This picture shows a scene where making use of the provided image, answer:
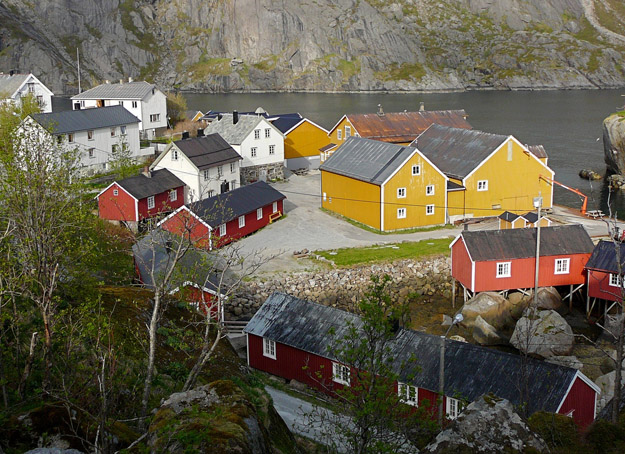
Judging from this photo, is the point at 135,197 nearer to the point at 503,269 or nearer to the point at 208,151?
the point at 208,151

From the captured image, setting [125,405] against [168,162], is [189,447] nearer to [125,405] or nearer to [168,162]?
[125,405]

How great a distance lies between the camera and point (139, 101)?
68125 millimetres

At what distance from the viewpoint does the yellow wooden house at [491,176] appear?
44.2 m

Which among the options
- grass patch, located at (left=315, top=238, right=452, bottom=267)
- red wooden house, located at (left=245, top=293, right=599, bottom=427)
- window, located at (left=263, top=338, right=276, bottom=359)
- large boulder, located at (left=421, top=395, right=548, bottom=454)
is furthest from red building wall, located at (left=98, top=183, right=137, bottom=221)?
large boulder, located at (left=421, top=395, right=548, bottom=454)

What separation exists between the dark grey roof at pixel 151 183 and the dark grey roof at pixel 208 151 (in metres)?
1.84

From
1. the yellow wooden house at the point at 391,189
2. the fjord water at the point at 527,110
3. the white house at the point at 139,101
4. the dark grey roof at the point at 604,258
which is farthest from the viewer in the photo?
the fjord water at the point at 527,110

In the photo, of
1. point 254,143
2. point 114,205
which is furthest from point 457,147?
point 114,205

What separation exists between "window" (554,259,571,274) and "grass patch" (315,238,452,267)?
19.3 ft

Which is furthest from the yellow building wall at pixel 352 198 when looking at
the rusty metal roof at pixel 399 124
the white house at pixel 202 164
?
the rusty metal roof at pixel 399 124

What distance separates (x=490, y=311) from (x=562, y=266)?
467cm

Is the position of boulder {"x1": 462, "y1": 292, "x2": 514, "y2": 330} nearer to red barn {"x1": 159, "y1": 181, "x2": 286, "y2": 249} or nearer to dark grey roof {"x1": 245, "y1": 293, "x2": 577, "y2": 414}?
dark grey roof {"x1": 245, "y1": 293, "x2": 577, "y2": 414}

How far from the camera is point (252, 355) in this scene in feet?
88.6

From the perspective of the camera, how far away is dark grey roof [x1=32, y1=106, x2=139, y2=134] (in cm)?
5118

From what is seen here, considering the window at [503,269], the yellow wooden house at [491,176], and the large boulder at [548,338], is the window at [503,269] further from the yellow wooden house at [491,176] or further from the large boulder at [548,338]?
the yellow wooden house at [491,176]
